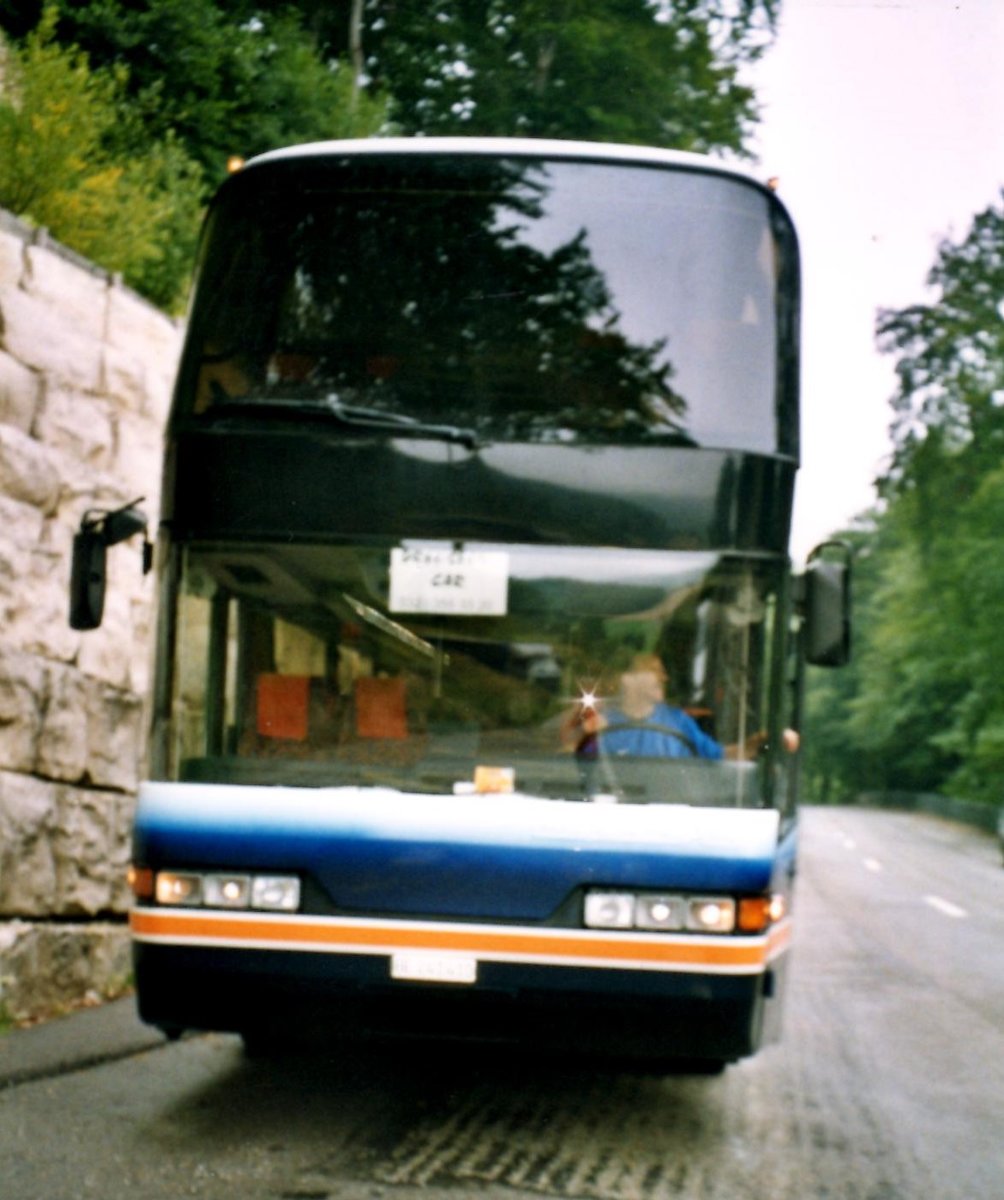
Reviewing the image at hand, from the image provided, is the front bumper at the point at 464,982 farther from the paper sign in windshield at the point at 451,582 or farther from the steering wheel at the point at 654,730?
the paper sign in windshield at the point at 451,582

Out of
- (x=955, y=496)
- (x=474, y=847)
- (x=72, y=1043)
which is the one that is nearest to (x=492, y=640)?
(x=474, y=847)

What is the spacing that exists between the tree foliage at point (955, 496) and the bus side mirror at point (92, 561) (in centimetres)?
3427

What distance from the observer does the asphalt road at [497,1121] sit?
579 cm

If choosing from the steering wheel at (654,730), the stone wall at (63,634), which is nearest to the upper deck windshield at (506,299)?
the steering wheel at (654,730)

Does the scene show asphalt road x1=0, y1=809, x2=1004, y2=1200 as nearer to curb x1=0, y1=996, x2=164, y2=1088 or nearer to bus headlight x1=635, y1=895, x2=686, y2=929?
curb x1=0, y1=996, x2=164, y2=1088

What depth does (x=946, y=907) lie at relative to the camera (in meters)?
20.0

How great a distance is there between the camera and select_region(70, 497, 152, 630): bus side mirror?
649cm

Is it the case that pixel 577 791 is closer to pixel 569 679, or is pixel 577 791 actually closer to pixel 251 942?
pixel 569 679

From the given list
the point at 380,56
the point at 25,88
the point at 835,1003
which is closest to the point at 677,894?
the point at 835,1003

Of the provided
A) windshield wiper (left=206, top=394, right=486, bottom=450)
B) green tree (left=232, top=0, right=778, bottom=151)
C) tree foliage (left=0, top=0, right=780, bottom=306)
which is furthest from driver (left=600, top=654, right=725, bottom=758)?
green tree (left=232, top=0, right=778, bottom=151)

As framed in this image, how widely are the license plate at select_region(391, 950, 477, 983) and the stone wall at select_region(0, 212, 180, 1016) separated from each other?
3259 mm

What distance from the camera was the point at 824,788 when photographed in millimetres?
110438

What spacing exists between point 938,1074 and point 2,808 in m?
4.63

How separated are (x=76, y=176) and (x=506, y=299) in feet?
20.6
